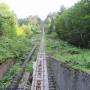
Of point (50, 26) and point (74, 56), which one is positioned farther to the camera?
point (50, 26)

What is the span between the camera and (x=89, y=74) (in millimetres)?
8539

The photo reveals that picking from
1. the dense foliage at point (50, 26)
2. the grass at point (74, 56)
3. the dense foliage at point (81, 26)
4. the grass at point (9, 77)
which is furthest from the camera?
the dense foliage at point (50, 26)

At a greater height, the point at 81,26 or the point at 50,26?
the point at 81,26

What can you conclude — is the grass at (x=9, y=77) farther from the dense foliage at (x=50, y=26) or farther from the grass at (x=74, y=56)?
the dense foliage at (x=50, y=26)

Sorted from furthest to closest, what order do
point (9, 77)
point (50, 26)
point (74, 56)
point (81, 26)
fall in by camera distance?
point (50, 26), point (81, 26), point (9, 77), point (74, 56)

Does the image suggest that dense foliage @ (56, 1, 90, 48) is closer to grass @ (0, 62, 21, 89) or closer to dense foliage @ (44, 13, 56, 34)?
grass @ (0, 62, 21, 89)

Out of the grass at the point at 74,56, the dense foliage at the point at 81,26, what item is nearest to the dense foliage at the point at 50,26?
the dense foliage at the point at 81,26

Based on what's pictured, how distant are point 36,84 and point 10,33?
42.2 m

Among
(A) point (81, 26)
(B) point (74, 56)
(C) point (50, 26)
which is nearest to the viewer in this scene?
(B) point (74, 56)

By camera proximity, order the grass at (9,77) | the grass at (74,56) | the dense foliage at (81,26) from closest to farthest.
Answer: the grass at (74,56), the grass at (9,77), the dense foliage at (81,26)

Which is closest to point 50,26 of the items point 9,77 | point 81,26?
point 81,26

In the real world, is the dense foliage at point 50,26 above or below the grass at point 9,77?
above

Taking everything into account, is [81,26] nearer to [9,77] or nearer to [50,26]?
[9,77]

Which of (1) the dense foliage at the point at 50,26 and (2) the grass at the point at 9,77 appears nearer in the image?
(2) the grass at the point at 9,77
